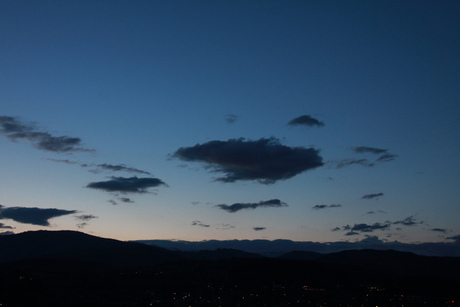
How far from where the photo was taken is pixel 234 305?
192 metres

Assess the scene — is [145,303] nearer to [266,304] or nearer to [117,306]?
[117,306]

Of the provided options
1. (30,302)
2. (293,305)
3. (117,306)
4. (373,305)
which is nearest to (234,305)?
(293,305)

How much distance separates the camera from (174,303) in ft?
655

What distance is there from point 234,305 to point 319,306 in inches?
1624

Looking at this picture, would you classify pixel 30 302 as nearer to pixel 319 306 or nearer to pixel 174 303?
pixel 174 303

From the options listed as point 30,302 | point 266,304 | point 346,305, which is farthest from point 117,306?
point 346,305

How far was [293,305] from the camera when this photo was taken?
194 metres

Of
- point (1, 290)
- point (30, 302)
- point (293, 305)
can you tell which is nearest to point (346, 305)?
point (293, 305)

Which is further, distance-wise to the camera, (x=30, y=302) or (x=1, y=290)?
(x=1, y=290)

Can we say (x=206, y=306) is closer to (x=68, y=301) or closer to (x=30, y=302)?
(x=68, y=301)

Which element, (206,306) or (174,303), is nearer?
(206,306)

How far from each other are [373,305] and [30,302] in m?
165

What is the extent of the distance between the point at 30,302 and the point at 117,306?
128 ft

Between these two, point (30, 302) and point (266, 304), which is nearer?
point (30, 302)
